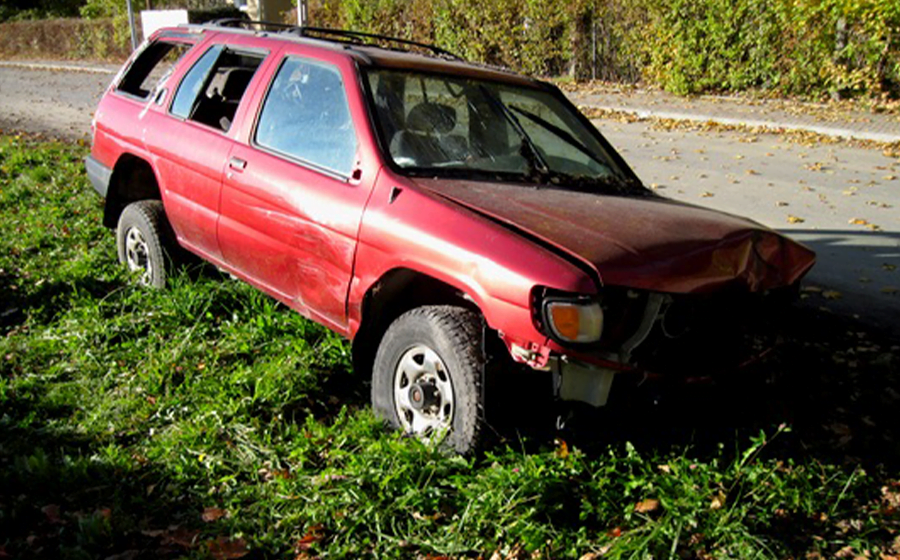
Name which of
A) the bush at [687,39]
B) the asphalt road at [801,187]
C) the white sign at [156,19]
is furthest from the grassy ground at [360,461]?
the white sign at [156,19]

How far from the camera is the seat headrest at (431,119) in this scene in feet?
14.4

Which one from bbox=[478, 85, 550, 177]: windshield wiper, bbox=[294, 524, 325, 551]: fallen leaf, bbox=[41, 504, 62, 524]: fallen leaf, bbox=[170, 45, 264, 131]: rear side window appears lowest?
bbox=[294, 524, 325, 551]: fallen leaf

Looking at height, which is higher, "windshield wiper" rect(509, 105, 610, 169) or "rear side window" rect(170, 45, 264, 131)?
"rear side window" rect(170, 45, 264, 131)

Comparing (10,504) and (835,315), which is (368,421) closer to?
(10,504)

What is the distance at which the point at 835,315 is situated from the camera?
5.70 m

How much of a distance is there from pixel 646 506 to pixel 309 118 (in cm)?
264

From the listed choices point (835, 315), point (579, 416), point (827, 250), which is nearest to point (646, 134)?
point (827, 250)

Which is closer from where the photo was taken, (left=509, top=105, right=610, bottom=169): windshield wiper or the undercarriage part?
the undercarriage part

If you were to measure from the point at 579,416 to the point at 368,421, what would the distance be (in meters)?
0.98

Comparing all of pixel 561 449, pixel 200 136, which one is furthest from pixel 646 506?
pixel 200 136

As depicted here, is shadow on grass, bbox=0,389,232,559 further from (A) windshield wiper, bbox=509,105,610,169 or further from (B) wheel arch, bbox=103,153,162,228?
(A) windshield wiper, bbox=509,105,610,169

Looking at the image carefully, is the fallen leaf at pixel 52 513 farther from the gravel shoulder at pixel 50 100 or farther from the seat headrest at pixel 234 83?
the gravel shoulder at pixel 50 100

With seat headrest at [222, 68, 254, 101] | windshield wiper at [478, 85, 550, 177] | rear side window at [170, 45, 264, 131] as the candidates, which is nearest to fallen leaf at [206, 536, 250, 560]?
windshield wiper at [478, 85, 550, 177]

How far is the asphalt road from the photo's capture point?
642cm
